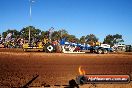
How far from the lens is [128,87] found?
22.0 feet

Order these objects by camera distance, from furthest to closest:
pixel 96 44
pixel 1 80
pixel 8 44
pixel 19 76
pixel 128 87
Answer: pixel 8 44, pixel 96 44, pixel 19 76, pixel 1 80, pixel 128 87

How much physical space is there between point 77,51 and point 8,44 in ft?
54.7

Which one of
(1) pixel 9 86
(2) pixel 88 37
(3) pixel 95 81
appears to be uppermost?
(2) pixel 88 37

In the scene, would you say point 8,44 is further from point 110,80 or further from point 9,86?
point 110,80

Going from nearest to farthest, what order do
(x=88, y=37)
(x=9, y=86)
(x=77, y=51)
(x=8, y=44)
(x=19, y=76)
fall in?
1. (x=9, y=86)
2. (x=19, y=76)
3. (x=77, y=51)
4. (x=8, y=44)
5. (x=88, y=37)

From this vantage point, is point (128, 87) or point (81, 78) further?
point (128, 87)

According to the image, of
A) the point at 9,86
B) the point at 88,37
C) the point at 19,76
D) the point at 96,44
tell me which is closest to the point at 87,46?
the point at 96,44

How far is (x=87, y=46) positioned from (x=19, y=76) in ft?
75.9

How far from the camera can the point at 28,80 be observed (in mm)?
9586

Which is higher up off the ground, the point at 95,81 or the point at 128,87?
the point at 95,81

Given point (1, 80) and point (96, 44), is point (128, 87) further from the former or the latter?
point (96, 44)

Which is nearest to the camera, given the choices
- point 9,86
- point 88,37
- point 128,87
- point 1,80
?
point 128,87

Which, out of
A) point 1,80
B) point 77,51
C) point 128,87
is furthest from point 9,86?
point 77,51

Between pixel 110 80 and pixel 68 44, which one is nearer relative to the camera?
pixel 110 80
